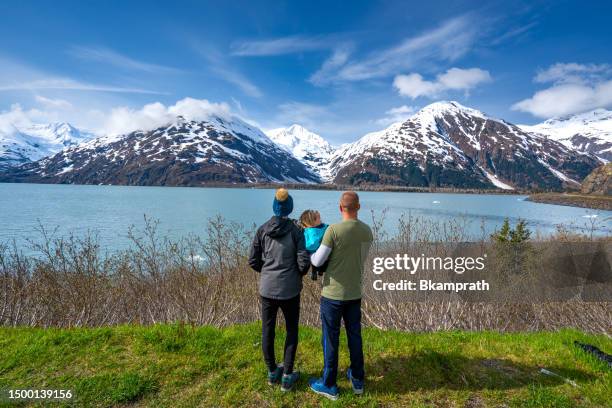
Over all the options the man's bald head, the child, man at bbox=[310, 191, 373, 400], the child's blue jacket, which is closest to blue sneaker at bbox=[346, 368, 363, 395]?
man at bbox=[310, 191, 373, 400]

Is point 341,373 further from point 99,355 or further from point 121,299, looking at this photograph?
point 121,299

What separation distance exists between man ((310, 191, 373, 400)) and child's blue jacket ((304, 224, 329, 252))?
17cm

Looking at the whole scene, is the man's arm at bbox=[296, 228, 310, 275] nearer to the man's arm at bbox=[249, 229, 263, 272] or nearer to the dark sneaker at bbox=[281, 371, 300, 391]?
the man's arm at bbox=[249, 229, 263, 272]

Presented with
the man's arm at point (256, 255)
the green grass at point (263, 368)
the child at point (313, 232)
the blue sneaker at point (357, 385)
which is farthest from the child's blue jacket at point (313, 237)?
the green grass at point (263, 368)

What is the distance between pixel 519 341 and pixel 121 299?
1050cm

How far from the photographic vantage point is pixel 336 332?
4738 mm

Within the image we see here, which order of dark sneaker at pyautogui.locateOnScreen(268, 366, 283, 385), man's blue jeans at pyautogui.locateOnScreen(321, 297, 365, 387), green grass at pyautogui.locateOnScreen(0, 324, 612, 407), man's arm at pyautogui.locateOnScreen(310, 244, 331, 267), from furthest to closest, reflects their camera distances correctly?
dark sneaker at pyautogui.locateOnScreen(268, 366, 283, 385), green grass at pyautogui.locateOnScreen(0, 324, 612, 407), man's blue jeans at pyautogui.locateOnScreen(321, 297, 365, 387), man's arm at pyautogui.locateOnScreen(310, 244, 331, 267)

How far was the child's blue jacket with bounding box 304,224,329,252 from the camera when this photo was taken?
15.5ft

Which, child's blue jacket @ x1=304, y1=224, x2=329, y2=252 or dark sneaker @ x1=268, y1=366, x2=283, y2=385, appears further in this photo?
dark sneaker @ x1=268, y1=366, x2=283, y2=385

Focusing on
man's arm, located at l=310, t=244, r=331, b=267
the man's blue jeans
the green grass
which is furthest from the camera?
the green grass

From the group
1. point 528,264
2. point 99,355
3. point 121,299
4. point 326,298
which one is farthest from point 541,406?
point 121,299

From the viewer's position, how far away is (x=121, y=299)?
34.1ft

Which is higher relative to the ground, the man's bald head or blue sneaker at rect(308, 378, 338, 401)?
the man's bald head

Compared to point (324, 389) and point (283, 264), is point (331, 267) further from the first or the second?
point (324, 389)
